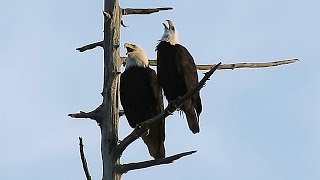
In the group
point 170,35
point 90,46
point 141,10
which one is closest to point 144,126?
point 90,46

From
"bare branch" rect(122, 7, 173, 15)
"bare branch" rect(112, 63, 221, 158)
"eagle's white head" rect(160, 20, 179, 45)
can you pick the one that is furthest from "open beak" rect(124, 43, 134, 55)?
"bare branch" rect(112, 63, 221, 158)

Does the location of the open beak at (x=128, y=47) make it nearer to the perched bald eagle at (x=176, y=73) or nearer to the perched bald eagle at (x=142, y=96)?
the perched bald eagle at (x=142, y=96)

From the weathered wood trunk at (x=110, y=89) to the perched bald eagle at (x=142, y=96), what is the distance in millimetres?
1268

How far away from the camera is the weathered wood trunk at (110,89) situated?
5.07m

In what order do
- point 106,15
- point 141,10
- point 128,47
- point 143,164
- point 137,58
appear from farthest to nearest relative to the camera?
point 128,47
point 137,58
point 141,10
point 106,15
point 143,164

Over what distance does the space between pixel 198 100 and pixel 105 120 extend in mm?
1591

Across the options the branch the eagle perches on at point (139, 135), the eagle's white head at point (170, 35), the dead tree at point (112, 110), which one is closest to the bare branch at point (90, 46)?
the dead tree at point (112, 110)

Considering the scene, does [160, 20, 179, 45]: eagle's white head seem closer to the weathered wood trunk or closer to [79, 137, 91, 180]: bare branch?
the weathered wood trunk

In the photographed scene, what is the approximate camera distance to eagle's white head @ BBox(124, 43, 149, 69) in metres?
7.04

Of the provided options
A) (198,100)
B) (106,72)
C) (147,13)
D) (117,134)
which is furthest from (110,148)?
(198,100)

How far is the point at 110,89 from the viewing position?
5230 mm

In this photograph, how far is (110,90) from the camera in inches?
206

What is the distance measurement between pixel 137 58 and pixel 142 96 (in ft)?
1.61

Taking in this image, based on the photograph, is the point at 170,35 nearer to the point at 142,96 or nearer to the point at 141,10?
the point at 142,96
